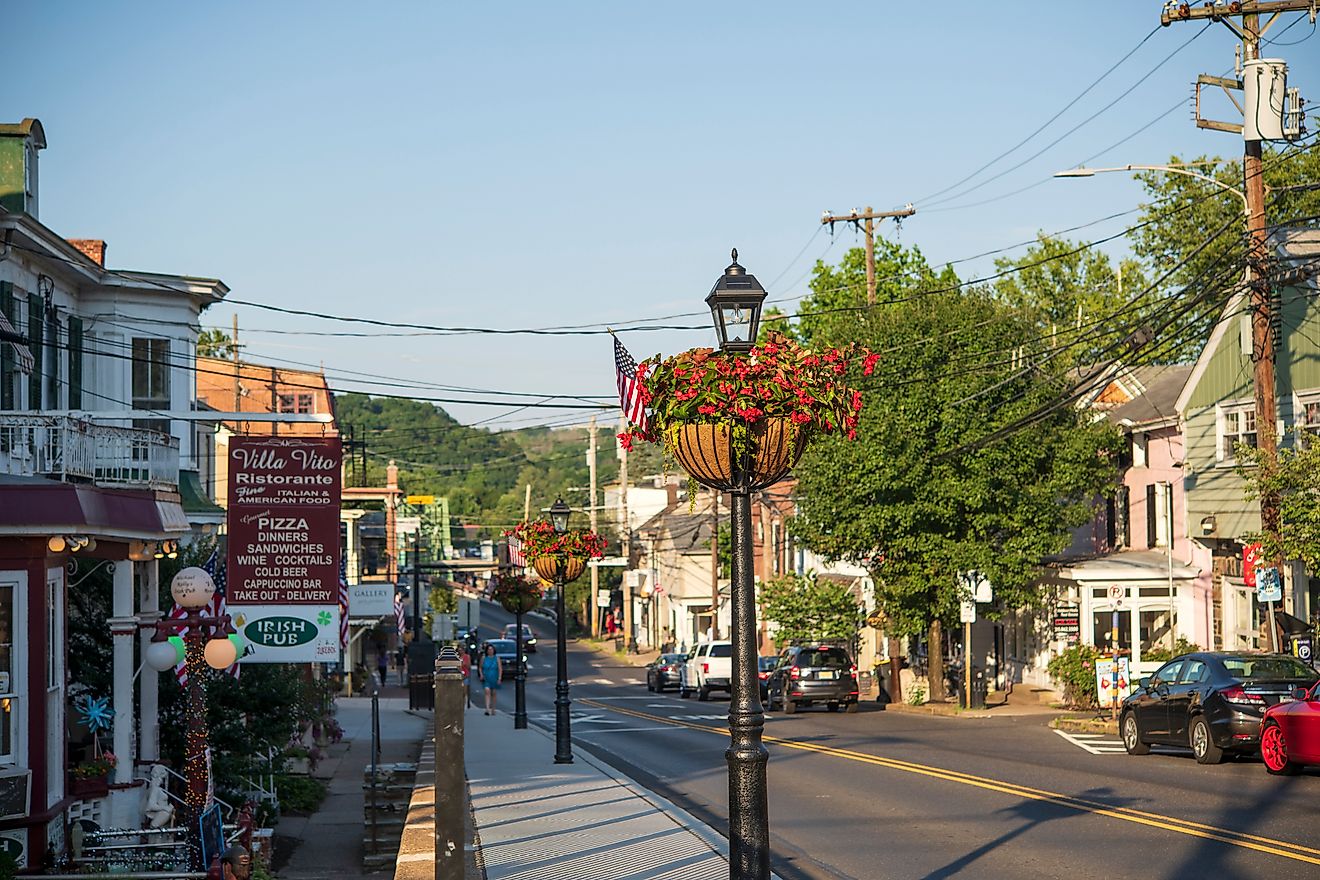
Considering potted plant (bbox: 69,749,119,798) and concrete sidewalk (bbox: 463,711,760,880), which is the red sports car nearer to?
concrete sidewalk (bbox: 463,711,760,880)

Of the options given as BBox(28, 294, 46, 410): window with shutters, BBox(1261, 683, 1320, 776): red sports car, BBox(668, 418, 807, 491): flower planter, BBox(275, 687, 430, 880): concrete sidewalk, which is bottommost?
BBox(275, 687, 430, 880): concrete sidewalk

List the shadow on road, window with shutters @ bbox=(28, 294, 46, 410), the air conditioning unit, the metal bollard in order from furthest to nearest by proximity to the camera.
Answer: window with shutters @ bbox=(28, 294, 46, 410) < the air conditioning unit < the shadow on road < the metal bollard

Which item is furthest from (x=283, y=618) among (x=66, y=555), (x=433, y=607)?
(x=433, y=607)

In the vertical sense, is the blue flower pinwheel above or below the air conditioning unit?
above

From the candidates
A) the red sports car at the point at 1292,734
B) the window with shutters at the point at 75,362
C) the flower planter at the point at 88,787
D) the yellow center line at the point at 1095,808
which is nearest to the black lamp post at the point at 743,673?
the yellow center line at the point at 1095,808

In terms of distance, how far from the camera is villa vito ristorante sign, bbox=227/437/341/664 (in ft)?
54.7

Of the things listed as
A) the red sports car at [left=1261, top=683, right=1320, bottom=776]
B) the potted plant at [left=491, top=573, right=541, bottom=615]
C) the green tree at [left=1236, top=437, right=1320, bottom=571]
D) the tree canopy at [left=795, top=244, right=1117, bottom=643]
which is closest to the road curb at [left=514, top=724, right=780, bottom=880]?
the red sports car at [left=1261, top=683, right=1320, bottom=776]

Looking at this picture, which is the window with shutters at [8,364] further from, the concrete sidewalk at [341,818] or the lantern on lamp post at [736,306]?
the lantern on lamp post at [736,306]

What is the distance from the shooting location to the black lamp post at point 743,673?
9.44 m

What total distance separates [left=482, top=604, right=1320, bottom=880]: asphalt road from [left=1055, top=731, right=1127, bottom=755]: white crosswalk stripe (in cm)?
9

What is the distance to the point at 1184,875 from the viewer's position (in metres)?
12.5

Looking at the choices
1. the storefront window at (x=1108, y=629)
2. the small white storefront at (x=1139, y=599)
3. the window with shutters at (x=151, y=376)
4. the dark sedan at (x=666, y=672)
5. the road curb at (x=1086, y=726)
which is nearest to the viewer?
the road curb at (x=1086, y=726)

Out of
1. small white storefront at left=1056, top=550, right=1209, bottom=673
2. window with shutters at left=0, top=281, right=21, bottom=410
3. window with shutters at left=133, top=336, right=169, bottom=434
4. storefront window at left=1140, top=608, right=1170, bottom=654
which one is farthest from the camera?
storefront window at left=1140, top=608, right=1170, bottom=654

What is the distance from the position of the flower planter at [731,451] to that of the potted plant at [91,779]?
333 inches
